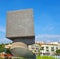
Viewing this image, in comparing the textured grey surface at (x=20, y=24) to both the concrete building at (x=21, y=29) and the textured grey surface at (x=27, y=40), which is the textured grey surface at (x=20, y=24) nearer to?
the concrete building at (x=21, y=29)

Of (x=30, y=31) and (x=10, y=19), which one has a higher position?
(x=10, y=19)

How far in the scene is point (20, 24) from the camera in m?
10.9

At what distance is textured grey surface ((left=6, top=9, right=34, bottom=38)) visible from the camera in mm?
10758

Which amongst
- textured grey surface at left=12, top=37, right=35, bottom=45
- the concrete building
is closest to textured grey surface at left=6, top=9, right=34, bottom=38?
the concrete building

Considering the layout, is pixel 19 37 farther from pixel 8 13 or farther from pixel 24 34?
pixel 8 13

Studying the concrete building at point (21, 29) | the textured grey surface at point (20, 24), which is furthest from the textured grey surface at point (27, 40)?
the textured grey surface at point (20, 24)

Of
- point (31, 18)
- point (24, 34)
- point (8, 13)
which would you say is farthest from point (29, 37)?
point (8, 13)

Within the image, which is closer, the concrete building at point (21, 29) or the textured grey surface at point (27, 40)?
the concrete building at point (21, 29)

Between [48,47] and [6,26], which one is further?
[48,47]

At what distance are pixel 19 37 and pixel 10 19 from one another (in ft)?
3.79

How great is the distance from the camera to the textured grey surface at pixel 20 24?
10.8m

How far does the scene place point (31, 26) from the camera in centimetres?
1080

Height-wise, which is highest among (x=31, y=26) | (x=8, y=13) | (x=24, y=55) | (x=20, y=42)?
(x=8, y=13)

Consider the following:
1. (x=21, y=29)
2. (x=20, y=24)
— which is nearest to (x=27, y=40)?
(x=21, y=29)
